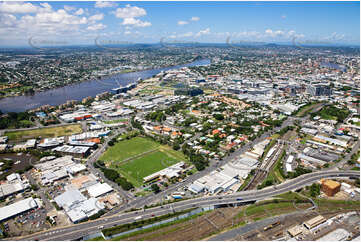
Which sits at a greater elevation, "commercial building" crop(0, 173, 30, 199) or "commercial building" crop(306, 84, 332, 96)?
"commercial building" crop(306, 84, 332, 96)

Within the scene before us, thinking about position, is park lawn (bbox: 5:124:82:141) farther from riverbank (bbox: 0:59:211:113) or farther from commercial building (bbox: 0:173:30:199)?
riverbank (bbox: 0:59:211:113)

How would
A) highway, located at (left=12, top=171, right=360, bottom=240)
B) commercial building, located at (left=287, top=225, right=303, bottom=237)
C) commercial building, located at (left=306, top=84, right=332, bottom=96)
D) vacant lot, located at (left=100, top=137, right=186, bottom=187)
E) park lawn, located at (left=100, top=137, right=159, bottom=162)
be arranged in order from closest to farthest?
commercial building, located at (left=287, top=225, right=303, bottom=237), highway, located at (left=12, top=171, right=360, bottom=240), vacant lot, located at (left=100, top=137, right=186, bottom=187), park lawn, located at (left=100, top=137, right=159, bottom=162), commercial building, located at (left=306, top=84, right=332, bottom=96)

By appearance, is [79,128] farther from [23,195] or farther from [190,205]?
[190,205]

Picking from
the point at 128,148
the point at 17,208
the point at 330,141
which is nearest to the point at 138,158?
the point at 128,148

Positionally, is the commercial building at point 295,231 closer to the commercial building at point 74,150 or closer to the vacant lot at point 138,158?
the vacant lot at point 138,158

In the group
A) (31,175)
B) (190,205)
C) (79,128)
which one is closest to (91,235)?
(190,205)

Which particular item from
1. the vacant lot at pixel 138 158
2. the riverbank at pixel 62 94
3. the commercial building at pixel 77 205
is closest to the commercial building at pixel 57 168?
the vacant lot at pixel 138 158

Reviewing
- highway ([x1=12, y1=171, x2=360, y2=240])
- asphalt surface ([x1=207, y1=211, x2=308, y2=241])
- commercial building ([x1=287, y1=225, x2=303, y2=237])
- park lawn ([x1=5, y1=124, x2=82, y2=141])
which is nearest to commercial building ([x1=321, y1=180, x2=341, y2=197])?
highway ([x1=12, y1=171, x2=360, y2=240])
